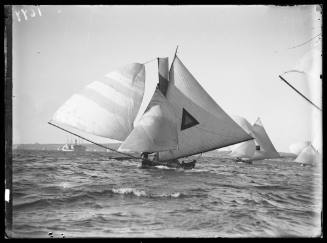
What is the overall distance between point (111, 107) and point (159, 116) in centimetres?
529

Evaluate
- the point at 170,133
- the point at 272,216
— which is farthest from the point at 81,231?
the point at 170,133

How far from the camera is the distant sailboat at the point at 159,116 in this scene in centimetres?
2344

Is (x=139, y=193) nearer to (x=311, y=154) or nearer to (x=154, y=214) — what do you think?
(x=154, y=214)

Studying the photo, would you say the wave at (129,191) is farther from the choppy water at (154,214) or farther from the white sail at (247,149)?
the white sail at (247,149)

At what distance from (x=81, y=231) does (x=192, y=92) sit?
2044cm

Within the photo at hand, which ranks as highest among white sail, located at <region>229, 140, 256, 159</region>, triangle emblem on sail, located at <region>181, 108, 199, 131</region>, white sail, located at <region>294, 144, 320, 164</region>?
triangle emblem on sail, located at <region>181, 108, 199, 131</region>

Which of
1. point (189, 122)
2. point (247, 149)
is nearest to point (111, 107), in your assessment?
point (189, 122)

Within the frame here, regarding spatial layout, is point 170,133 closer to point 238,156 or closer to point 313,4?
point 313,4

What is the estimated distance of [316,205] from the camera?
42.7ft

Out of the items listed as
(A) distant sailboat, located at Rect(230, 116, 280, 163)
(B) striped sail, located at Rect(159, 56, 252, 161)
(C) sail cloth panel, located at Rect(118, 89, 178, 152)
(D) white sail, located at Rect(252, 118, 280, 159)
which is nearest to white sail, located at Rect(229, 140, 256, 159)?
(A) distant sailboat, located at Rect(230, 116, 280, 163)

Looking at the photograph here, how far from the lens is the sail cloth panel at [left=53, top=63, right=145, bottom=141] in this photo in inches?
880

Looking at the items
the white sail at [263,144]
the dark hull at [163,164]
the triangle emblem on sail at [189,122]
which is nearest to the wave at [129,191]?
the triangle emblem on sail at [189,122]

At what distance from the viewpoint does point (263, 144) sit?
66.3 metres

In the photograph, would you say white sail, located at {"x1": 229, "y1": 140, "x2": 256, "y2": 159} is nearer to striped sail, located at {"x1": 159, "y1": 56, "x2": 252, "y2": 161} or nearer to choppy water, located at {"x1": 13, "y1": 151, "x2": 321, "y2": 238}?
striped sail, located at {"x1": 159, "y1": 56, "x2": 252, "y2": 161}
